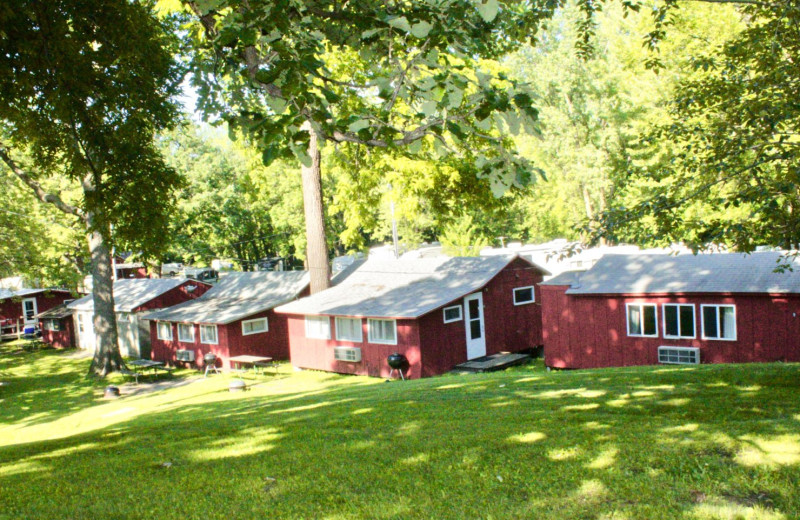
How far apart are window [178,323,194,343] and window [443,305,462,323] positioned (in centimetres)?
1229

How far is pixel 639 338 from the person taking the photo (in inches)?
713

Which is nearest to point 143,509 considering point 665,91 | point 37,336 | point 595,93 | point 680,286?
point 680,286

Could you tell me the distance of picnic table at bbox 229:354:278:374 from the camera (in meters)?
24.0

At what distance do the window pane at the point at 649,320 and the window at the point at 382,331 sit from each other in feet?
24.7

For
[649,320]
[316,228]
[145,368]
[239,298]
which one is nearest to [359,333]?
[316,228]

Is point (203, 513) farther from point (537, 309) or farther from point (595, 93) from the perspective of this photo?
point (595, 93)

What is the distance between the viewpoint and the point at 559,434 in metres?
6.47

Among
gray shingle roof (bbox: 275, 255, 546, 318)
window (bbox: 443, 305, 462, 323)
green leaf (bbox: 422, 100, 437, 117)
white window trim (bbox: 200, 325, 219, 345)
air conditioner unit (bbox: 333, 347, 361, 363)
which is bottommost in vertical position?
air conditioner unit (bbox: 333, 347, 361, 363)

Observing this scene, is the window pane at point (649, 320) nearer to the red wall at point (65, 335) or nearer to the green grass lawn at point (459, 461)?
the green grass lawn at point (459, 461)

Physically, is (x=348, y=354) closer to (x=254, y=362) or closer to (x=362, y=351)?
(x=362, y=351)

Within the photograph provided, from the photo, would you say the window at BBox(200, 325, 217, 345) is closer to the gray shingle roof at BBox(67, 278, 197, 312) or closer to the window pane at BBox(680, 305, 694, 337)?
the gray shingle roof at BBox(67, 278, 197, 312)

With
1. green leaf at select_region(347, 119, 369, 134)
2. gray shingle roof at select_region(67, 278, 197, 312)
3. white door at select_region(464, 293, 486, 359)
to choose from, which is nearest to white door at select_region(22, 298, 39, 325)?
gray shingle roof at select_region(67, 278, 197, 312)

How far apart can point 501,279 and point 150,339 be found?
17469 mm

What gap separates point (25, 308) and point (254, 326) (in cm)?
2513
